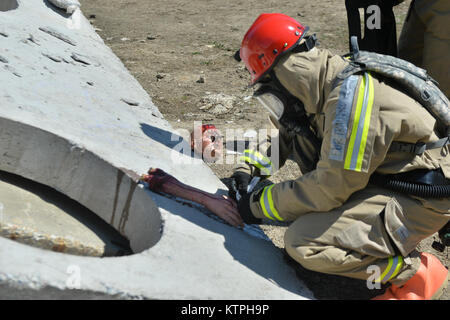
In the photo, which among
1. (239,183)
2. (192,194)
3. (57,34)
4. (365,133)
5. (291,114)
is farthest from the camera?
(57,34)

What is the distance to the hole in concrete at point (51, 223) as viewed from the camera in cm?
278

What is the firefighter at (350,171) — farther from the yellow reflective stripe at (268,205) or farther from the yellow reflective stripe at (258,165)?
the yellow reflective stripe at (258,165)

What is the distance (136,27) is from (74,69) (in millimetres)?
3677

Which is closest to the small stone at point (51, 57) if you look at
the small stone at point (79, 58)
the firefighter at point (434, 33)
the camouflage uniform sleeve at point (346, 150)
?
the small stone at point (79, 58)

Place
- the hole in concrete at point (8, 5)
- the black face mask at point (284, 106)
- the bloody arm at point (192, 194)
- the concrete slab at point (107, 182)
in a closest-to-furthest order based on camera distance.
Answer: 1. the concrete slab at point (107, 182)
2. the black face mask at point (284, 106)
3. the bloody arm at point (192, 194)
4. the hole in concrete at point (8, 5)

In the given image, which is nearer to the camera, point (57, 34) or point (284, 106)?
point (284, 106)

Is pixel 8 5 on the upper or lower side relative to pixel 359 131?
lower

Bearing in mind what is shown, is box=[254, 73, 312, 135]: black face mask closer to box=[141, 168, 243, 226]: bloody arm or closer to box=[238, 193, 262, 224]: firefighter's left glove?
box=[238, 193, 262, 224]: firefighter's left glove

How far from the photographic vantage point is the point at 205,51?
6.77 meters

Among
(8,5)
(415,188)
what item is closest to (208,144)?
(415,188)

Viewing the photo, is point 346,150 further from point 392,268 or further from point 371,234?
point 392,268

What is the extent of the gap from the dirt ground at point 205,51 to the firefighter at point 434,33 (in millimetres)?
1296

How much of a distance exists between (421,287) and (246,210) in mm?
1016
